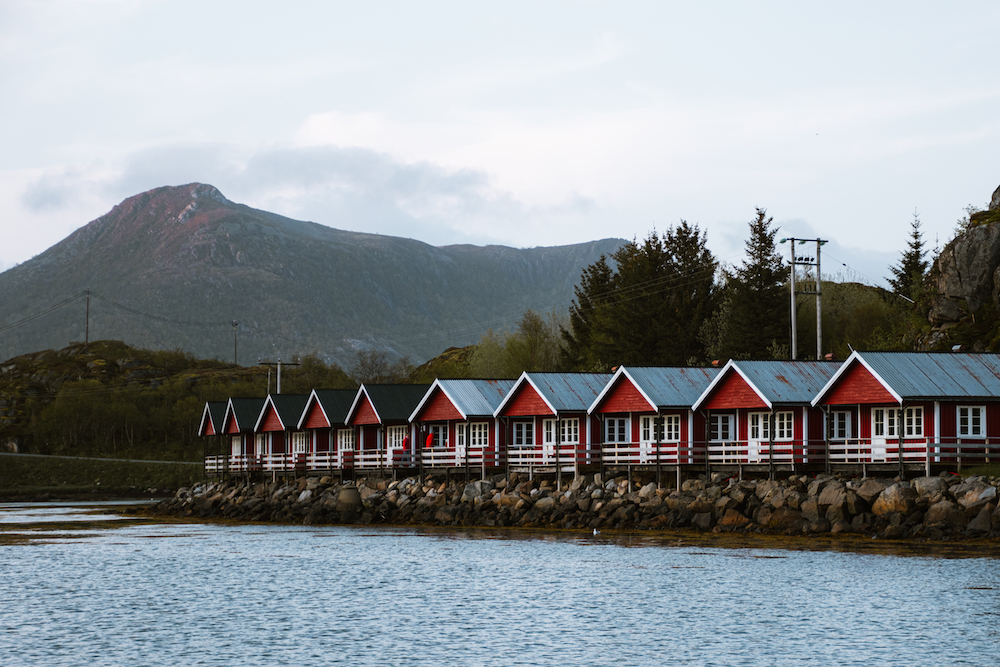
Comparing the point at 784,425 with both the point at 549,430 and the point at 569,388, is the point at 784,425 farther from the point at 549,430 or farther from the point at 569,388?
the point at 549,430

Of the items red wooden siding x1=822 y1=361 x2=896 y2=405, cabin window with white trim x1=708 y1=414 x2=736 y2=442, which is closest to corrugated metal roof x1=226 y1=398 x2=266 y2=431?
cabin window with white trim x1=708 y1=414 x2=736 y2=442

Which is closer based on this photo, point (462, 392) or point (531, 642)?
point (531, 642)

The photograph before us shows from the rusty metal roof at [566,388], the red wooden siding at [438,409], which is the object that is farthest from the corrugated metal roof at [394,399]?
the rusty metal roof at [566,388]

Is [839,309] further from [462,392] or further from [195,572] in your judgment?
[195,572]

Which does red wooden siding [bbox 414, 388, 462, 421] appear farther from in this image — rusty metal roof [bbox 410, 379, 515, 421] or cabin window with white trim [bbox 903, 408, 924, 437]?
cabin window with white trim [bbox 903, 408, 924, 437]

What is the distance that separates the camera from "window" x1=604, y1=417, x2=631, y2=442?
57.4m

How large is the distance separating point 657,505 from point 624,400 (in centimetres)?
779

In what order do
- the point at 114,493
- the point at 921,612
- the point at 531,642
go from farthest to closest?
1. the point at 114,493
2. the point at 921,612
3. the point at 531,642

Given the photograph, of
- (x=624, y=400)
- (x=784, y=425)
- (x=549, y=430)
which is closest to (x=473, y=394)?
(x=549, y=430)

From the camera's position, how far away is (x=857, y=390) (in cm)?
4653

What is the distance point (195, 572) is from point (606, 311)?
6565 centimetres

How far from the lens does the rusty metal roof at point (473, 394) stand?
63.1 m

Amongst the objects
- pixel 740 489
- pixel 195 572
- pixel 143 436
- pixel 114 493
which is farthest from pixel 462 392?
pixel 143 436

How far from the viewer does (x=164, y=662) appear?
22859mm
